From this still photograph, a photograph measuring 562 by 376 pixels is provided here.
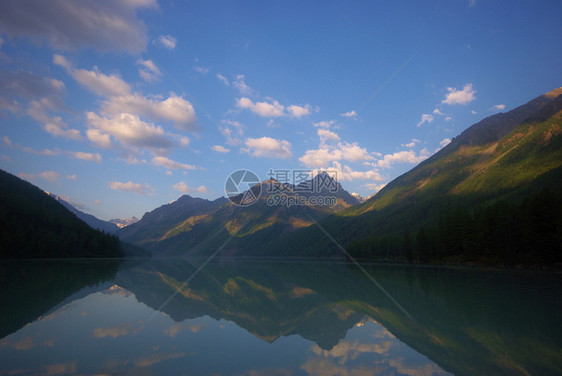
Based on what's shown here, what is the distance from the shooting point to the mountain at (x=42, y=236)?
87062mm

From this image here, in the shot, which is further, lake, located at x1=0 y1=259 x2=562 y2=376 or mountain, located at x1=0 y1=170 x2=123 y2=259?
mountain, located at x1=0 y1=170 x2=123 y2=259

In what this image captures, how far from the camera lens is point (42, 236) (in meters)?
96.4

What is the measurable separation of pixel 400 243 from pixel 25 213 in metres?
130

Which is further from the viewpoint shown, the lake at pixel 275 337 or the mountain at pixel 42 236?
the mountain at pixel 42 236

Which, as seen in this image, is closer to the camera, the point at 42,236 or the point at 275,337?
the point at 275,337

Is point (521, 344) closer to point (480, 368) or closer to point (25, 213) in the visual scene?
point (480, 368)

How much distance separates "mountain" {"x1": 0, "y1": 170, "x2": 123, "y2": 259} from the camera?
87.1 meters

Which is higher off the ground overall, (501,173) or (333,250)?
(501,173)

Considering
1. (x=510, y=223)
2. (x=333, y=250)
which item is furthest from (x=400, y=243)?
(x=333, y=250)

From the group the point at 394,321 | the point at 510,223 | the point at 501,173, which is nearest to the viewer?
the point at 394,321

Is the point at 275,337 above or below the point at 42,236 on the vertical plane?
below

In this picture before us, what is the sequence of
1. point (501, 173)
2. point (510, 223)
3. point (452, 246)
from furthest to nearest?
point (501, 173)
point (452, 246)
point (510, 223)

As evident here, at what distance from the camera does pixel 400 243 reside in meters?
107

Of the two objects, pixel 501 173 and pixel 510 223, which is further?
pixel 501 173
